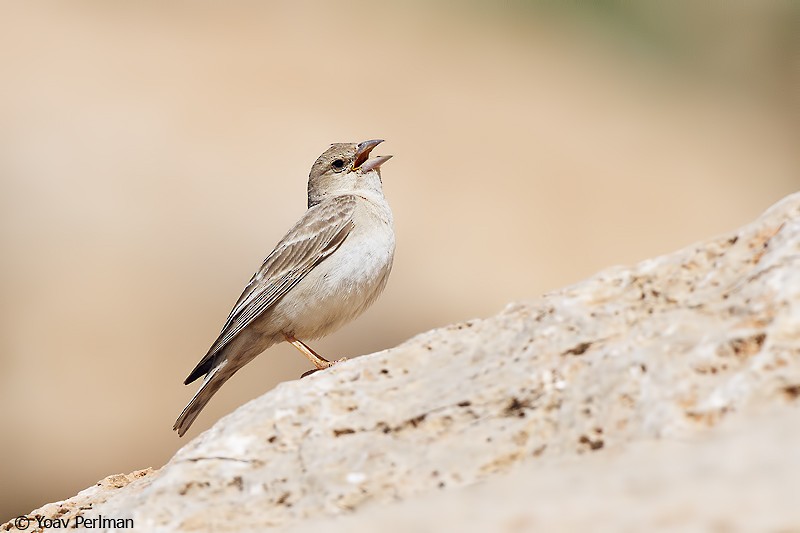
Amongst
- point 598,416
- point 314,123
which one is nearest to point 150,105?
point 314,123

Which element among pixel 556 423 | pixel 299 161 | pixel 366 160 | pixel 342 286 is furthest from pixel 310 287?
pixel 299 161

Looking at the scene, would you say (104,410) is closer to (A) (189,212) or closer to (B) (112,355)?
(B) (112,355)

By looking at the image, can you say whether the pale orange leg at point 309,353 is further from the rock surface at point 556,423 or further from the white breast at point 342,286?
the rock surface at point 556,423

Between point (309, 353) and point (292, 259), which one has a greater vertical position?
point (292, 259)

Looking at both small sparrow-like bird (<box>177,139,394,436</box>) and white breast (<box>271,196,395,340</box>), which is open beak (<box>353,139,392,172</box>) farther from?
white breast (<box>271,196,395,340</box>)

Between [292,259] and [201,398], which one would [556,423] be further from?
[292,259]

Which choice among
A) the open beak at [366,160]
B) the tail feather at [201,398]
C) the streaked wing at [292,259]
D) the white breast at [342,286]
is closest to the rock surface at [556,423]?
the tail feather at [201,398]
